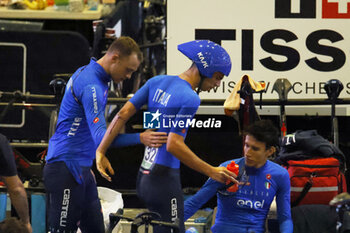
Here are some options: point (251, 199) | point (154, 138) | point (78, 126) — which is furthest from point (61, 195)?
point (251, 199)

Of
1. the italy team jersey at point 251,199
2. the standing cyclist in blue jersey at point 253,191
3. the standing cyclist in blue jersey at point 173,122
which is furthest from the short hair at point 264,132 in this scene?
→ the standing cyclist in blue jersey at point 173,122

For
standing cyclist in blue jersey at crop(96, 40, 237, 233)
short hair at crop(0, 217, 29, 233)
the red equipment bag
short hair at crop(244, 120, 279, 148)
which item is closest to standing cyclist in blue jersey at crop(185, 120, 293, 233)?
short hair at crop(244, 120, 279, 148)

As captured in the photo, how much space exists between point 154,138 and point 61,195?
64 centimetres

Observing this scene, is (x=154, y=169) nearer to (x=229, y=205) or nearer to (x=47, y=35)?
(x=229, y=205)

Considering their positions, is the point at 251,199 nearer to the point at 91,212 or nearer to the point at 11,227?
the point at 91,212

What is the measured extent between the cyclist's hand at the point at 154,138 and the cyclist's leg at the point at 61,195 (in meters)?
0.51

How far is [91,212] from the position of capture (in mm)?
4844

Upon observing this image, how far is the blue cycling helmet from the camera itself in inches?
172

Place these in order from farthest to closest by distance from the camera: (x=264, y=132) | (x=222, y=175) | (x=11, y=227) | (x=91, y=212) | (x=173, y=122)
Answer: (x=91, y=212) < (x=264, y=132) < (x=222, y=175) < (x=173, y=122) < (x=11, y=227)

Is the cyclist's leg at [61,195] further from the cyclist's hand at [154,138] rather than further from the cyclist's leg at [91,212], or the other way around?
the cyclist's hand at [154,138]

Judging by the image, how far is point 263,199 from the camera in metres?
4.76

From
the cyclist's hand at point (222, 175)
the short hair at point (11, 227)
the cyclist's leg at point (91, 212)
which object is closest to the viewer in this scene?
the short hair at point (11, 227)

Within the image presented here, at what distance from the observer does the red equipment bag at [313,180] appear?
4.87 metres

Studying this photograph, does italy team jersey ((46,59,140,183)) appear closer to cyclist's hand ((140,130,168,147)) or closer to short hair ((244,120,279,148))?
cyclist's hand ((140,130,168,147))
